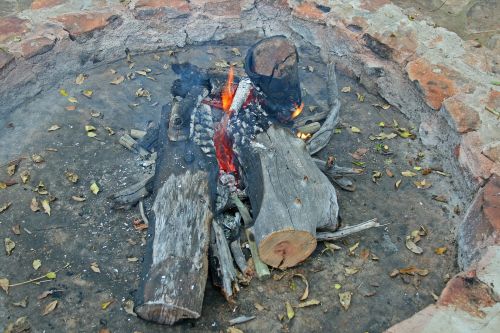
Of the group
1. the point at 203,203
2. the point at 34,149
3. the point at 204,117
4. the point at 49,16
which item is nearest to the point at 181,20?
the point at 49,16

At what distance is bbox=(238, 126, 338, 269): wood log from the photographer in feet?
11.2

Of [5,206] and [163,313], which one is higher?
[163,313]

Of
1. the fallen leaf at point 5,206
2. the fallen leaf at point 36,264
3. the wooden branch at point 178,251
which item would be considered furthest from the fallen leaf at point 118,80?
the fallen leaf at point 36,264

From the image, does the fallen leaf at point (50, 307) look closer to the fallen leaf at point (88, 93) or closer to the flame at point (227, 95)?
the flame at point (227, 95)

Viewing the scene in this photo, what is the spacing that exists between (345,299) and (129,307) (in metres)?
1.52

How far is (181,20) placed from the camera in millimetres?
5625

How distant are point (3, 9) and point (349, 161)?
418 cm

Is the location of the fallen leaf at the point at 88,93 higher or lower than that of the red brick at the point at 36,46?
lower

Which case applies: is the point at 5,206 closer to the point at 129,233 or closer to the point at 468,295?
the point at 129,233

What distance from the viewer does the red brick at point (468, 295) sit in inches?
118

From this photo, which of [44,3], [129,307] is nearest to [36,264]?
[129,307]

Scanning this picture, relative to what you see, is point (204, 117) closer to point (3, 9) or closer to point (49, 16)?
point (49, 16)

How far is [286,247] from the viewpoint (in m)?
3.48

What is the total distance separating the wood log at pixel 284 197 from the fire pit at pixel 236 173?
0.01 metres
